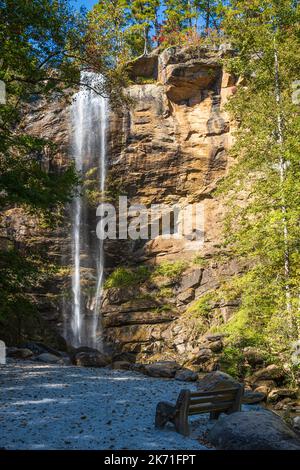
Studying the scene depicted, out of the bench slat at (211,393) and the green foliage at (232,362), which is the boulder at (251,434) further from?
the green foliage at (232,362)

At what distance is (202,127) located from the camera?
2636 centimetres

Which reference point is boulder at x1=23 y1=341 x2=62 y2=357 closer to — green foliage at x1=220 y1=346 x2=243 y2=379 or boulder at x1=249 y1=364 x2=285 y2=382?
green foliage at x1=220 y1=346 x2=243 y2=379

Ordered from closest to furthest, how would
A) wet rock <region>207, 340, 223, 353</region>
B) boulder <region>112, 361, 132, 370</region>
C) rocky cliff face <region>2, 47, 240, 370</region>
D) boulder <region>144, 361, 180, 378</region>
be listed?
1. boulder <region>144, 361, 180, 378</region>
2. boulder <region>112, 361, 132, 370</region>
3. wet rock <region>207, 340, 223, 353</region>
4. rocky cliff face <region>2, 47, 240, 370</region>

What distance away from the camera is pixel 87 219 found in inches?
1049

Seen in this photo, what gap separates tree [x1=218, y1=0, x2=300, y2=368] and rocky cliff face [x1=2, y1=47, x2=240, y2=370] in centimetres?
941

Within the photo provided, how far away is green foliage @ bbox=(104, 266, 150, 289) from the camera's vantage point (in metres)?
24.1

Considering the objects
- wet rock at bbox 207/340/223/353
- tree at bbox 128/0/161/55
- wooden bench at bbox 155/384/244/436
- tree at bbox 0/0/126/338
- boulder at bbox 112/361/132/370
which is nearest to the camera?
wooden bench at bbox 155/384/244/436

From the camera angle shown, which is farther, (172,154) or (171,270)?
(172,154)

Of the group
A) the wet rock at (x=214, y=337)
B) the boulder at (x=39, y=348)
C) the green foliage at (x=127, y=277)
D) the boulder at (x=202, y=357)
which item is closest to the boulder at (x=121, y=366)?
the boulder at (x=202, y=357)

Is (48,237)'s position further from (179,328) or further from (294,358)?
(294,358)

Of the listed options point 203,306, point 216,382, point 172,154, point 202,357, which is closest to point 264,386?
point 216,382

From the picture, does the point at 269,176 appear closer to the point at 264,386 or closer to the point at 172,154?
the point at 264,386

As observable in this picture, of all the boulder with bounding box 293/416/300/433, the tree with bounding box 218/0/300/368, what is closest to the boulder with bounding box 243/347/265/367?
the tree with bounding box 218/0/300/368

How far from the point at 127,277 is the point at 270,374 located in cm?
1288
